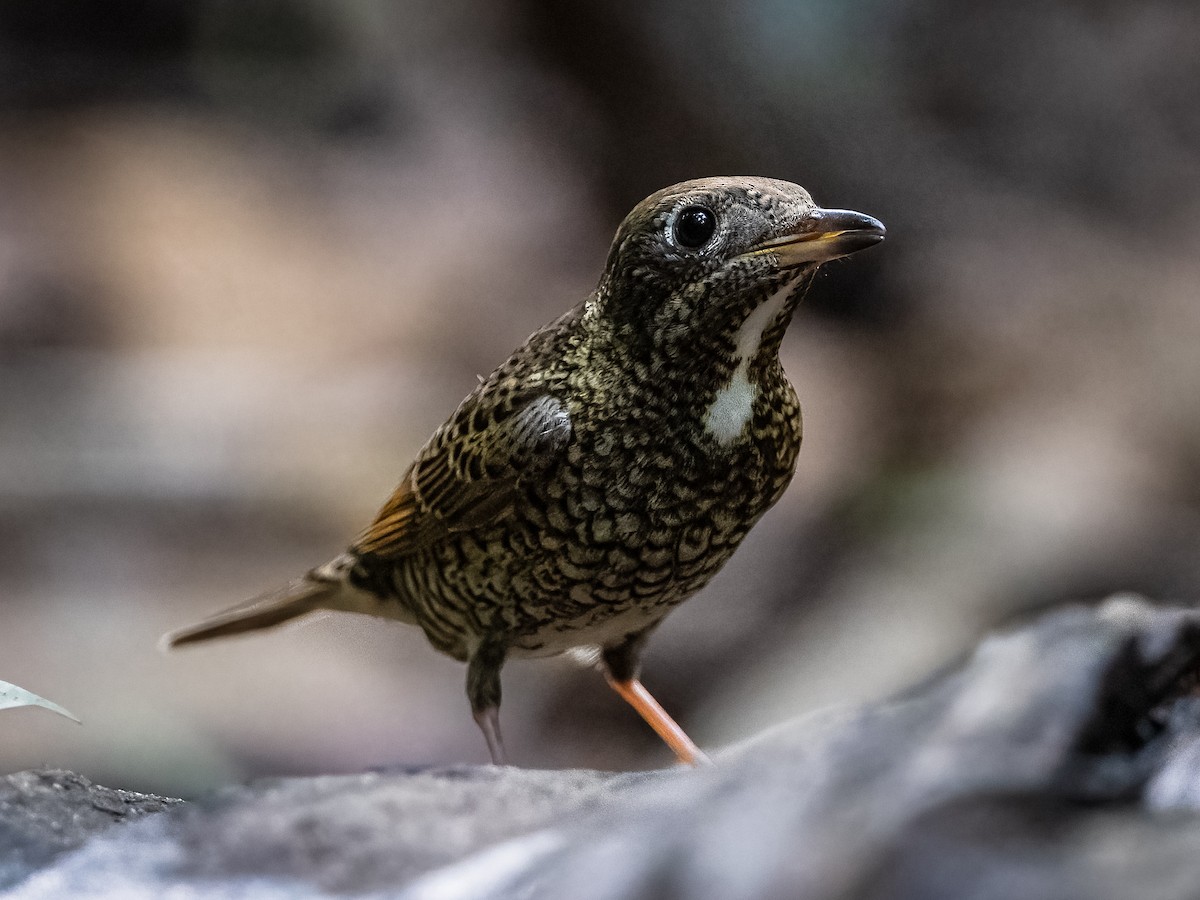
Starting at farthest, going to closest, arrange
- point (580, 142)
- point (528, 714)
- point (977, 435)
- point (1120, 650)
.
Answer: point (580, 142) < point (977, 435) < point (528, 714) < point (1120, 650)

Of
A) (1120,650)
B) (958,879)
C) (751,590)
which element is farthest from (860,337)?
(958,879)

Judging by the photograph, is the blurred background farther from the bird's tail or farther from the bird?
the bird

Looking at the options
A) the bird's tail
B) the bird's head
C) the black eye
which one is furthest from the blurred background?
the black eye

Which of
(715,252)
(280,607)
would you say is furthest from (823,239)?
(280,607)

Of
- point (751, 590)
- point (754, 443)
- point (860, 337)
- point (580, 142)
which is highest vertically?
point (580, 142)

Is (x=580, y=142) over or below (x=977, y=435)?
over

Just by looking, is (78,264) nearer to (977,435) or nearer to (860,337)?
(860,337)
